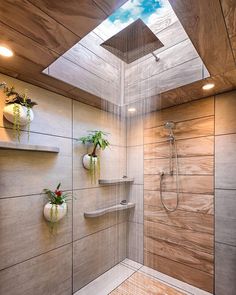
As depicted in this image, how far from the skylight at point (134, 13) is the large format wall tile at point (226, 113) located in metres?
1.05

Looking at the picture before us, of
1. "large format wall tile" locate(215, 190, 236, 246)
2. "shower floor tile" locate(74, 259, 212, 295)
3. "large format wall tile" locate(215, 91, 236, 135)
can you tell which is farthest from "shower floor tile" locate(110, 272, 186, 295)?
"large format wall tile" locate(215, 91, 236, 135)

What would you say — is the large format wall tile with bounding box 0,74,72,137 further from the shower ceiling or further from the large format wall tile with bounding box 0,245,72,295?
the large format wall tile with bounding box 0,245,72,295

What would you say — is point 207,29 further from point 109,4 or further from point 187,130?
point 187,130

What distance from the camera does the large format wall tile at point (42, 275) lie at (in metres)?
1.47

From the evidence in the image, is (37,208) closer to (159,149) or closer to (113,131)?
(113,131)

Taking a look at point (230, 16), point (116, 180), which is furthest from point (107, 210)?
point (230, 16)

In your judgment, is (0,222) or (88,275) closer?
(0,222)

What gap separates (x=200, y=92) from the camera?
6.14ft

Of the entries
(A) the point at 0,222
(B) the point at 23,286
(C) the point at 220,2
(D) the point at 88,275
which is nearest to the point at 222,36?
(C) the point at 220,2

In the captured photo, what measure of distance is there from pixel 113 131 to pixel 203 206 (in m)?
1.42

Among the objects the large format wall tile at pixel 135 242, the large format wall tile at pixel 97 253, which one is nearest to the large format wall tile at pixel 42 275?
the large format wall tile at pixel 97 253

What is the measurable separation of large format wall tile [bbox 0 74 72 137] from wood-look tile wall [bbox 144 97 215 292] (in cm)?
105

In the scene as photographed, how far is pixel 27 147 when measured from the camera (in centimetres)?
151

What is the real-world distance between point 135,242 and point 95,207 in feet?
2.85
